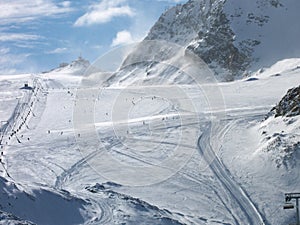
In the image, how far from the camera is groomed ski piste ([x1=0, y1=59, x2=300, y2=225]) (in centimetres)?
2880

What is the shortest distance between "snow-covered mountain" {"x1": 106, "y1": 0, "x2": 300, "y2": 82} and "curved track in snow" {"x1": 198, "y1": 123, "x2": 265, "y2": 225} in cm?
8438

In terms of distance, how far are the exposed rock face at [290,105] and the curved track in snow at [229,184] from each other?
23.5 ft

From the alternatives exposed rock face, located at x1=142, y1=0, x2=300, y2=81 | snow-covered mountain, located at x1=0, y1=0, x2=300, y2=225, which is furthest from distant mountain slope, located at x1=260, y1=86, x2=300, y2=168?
exposed rock face, located at x1=142, y1=0, x2=300, y2=81

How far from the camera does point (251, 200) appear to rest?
34875 mm

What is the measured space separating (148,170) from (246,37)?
4343 inches

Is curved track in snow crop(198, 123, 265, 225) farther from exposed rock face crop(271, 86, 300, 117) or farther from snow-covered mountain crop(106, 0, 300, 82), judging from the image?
snow-covered mountain crop(106, 0, 300, 82)

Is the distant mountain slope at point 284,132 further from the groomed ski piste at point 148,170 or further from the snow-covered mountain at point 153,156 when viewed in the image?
the groomed ski piste at point 148,170

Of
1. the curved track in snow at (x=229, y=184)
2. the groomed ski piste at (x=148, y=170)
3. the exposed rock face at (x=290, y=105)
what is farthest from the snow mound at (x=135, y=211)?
the exposed rock face at (x=290, y=105)

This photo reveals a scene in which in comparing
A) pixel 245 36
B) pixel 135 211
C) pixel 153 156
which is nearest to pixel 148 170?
pixel 153 156

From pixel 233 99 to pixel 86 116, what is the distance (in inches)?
767

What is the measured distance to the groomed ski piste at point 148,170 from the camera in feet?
94.5

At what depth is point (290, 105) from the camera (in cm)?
4584

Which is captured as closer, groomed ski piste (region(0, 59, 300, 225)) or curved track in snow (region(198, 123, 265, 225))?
groomed ski piste (region(0, 59, 300, 225))

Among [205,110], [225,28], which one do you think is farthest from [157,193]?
[225,28]
